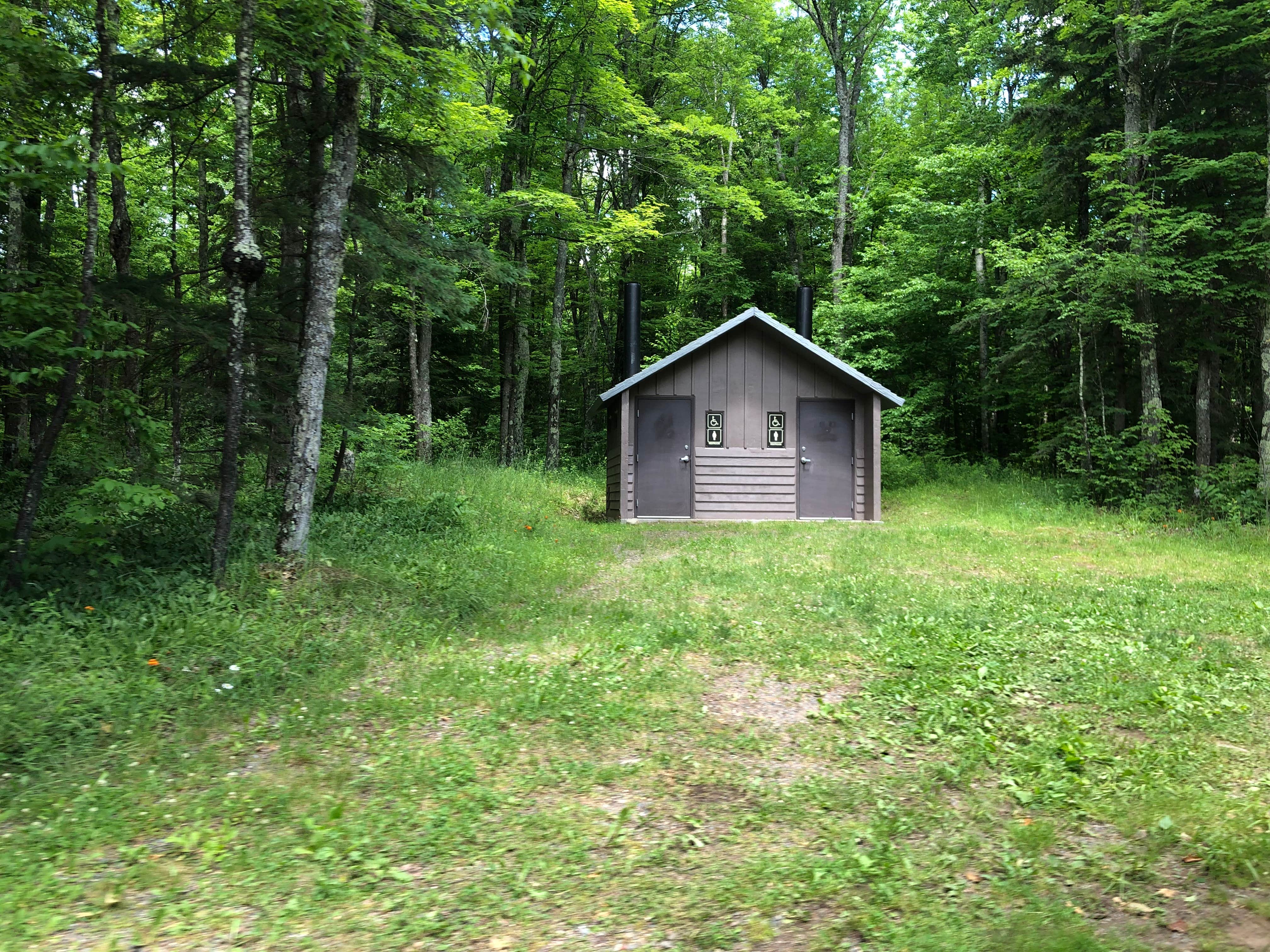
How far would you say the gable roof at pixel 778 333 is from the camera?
1505 cm

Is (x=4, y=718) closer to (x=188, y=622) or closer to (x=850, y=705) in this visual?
(x=188, y=622)

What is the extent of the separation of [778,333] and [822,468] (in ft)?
9.52

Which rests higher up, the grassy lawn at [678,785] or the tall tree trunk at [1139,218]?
the tall tree trunk at [1139,218]

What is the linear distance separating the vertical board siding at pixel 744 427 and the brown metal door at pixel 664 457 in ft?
0.42

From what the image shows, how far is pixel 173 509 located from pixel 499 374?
48.4ft

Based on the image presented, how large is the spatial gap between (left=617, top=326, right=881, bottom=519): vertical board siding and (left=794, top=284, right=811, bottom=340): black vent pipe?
1965mm

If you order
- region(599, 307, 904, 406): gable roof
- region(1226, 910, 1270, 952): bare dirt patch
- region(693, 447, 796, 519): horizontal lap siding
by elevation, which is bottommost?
region(1226, 910, 1270, 952): bare dirt patch

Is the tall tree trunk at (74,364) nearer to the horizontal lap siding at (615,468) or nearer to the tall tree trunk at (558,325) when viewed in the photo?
the horizontal lap siding at (615,468)

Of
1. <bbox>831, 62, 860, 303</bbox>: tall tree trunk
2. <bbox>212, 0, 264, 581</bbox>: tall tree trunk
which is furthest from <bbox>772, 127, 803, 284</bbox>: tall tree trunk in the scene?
<bbox>212, 0, 264, 581</bbox>: tall tree trunk

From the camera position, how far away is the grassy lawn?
2.74 metres

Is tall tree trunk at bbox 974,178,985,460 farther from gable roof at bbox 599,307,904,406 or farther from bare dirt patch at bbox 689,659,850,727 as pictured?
bare dirt patch at bbox 689,659,850,727

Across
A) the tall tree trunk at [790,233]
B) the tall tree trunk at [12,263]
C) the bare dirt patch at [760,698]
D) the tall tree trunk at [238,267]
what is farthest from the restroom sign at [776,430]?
the tall tree trunk at [790,233]

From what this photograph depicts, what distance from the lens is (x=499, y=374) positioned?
74.9 ft

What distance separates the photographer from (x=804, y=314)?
17.5 m
